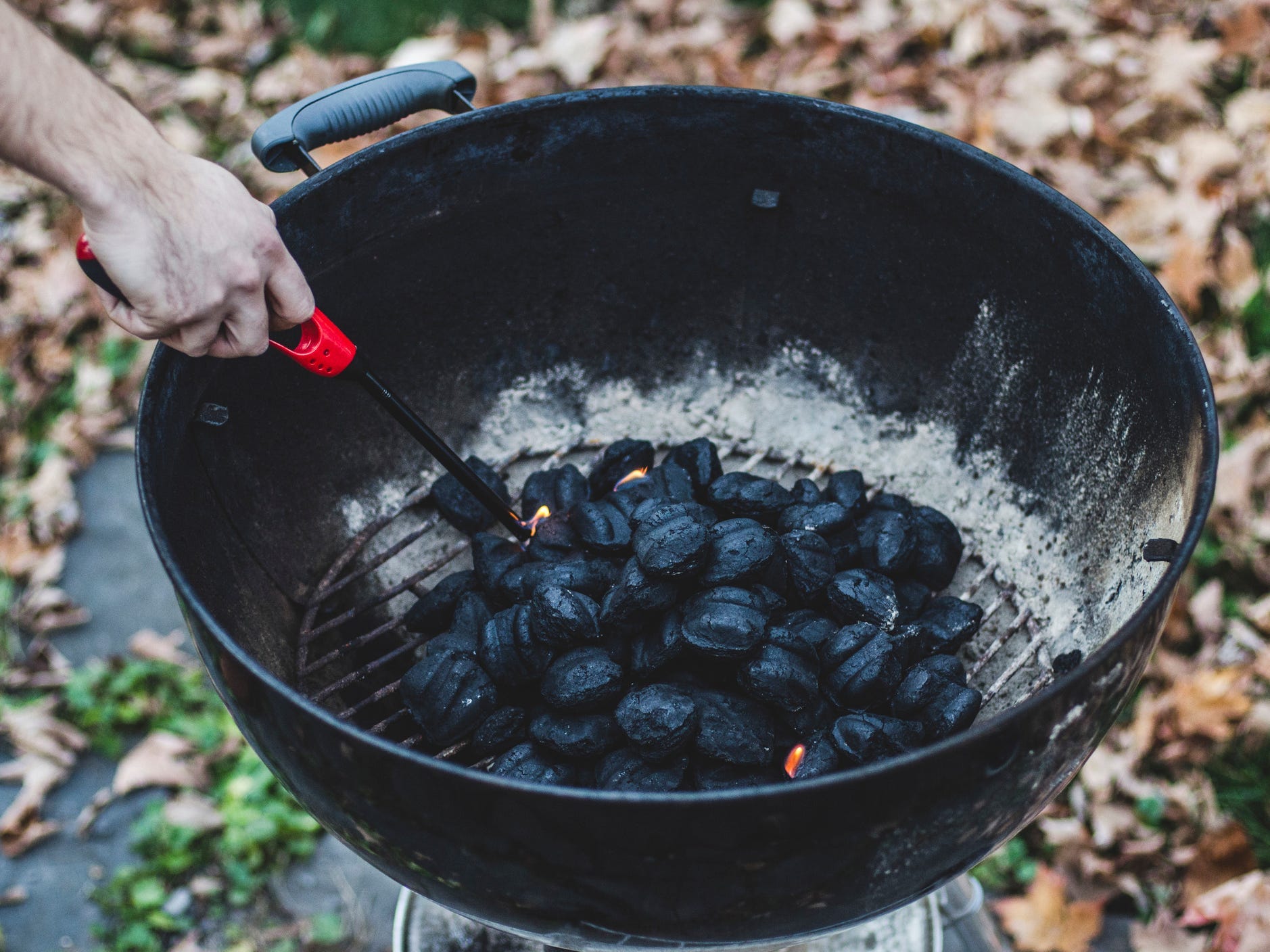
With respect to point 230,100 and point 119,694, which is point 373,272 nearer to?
point 119,694

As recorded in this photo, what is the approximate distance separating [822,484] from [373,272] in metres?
0.95

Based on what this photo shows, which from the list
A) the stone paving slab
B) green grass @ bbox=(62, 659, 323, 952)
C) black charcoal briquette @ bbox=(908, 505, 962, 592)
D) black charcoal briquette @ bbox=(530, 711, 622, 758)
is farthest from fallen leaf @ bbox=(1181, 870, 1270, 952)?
green grass @ bbox=(62, 659, 323, 952)

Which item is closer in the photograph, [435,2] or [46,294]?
[46,294]

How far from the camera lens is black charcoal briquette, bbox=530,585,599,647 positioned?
5.20ft

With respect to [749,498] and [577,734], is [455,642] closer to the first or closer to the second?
[577,734]

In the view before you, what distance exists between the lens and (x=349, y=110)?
5.70ft

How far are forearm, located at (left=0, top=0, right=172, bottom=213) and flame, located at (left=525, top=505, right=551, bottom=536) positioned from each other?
944 mm

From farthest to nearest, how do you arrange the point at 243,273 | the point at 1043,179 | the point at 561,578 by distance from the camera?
the point at 1043,179, the point at 561,578, the point at 243,273

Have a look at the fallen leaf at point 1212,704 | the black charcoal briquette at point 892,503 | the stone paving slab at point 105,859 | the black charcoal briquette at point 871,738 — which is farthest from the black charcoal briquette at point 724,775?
the fallen leaf at point 1212,704

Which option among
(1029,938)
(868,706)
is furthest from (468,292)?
(1029,938)

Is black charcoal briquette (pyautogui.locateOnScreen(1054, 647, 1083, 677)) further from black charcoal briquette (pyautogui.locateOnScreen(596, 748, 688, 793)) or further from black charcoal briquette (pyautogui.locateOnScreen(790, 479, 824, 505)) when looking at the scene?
black charcoal briquette (pyautogui.locateOnScreen(596, 748, 688, 793))

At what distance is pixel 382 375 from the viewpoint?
6.48 ft

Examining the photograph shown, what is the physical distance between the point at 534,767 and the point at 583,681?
0.15m

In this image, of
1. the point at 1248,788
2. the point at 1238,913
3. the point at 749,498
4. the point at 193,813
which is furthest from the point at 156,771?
the point at 1248,788
